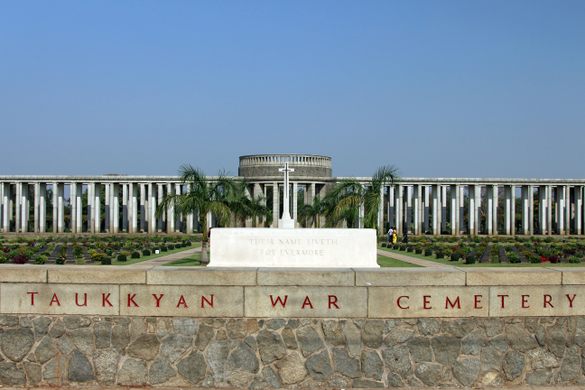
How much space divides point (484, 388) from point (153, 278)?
4.94 m

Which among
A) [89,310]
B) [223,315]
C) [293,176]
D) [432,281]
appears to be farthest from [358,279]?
[293,176]

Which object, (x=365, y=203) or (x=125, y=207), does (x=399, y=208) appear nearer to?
(x=125, y=207)

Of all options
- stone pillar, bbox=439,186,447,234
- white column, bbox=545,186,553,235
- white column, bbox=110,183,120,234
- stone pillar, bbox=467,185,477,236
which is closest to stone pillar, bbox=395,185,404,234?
stone pillar, bbox=439,186,447,234

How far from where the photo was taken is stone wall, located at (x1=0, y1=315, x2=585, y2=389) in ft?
30.9

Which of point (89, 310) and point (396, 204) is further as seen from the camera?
point (396, 204)

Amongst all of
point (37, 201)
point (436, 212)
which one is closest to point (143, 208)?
point (37, 201)

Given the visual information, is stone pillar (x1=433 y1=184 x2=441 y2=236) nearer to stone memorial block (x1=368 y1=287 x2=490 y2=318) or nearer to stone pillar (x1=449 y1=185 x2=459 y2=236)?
stone pillar (x1=449 y1=185 x2=459 y2=236)

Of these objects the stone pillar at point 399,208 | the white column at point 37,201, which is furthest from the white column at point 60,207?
the stone pillar at point 399,208

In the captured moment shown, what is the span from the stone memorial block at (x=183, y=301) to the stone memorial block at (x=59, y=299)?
0.23 meters

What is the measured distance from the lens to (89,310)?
378 inches

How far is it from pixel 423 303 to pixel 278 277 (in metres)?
2.12

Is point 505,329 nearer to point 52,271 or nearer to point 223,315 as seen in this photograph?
point 223,315

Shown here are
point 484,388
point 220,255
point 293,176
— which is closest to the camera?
point 484,388

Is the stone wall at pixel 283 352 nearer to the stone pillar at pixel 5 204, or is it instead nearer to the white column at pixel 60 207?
the white column at pixel 60 207
